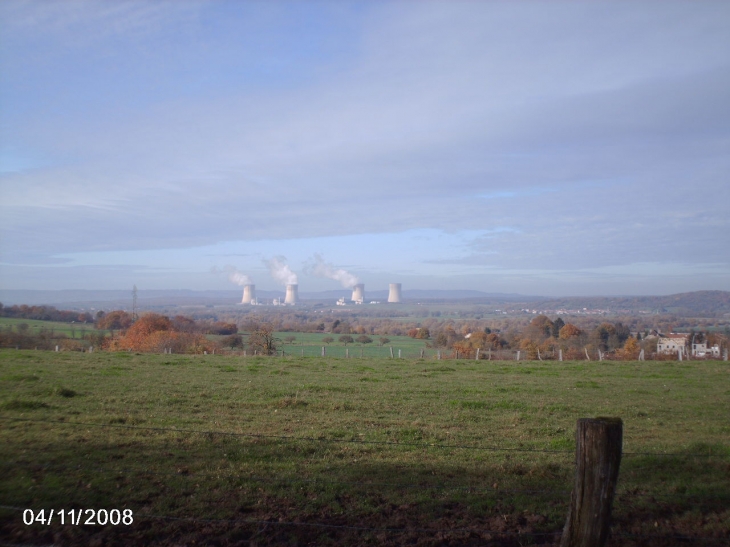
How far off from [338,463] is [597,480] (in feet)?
15.0

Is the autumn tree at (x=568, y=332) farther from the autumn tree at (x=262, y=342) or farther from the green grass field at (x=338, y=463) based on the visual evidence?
the green grass field at (x=338, y=463)

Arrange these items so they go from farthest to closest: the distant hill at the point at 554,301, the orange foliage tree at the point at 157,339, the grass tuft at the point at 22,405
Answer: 1. the distant hill at the point at 554,301
2. the orange foliage tree at the point at 157,339
3. the grass tuft at the point at 22,405

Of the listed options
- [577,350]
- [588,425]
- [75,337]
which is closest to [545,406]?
[588,425]

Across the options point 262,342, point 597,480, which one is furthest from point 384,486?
point 262,342

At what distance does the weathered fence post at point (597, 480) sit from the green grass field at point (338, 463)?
4.62ft

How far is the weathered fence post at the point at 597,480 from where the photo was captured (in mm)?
4465

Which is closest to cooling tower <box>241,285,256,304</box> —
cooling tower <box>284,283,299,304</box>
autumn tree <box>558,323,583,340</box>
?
cooling tower <box>284,283,299,304</box>

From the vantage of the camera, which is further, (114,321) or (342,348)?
(114,321)

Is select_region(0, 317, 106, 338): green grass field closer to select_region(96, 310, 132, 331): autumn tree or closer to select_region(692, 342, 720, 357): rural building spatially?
select_region(96, 310, 132, 331): autumn tree

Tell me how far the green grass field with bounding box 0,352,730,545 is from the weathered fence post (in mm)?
1409

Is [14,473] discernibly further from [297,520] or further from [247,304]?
[247,304]

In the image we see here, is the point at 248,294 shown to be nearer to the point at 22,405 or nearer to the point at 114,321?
the point at 114,321

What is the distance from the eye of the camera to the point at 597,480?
4484mm

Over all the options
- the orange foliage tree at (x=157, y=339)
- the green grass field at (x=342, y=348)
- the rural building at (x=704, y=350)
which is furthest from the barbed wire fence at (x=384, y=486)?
the orange foliage tree at (x=157, y=339)
